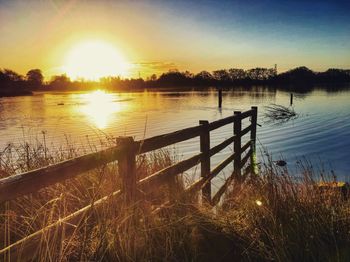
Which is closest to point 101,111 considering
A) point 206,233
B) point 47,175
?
point 206,233

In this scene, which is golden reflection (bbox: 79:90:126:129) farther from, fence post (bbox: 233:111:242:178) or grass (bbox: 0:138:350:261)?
grass (bbox: 0:138:350:261)

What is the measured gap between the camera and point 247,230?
3.75 metres

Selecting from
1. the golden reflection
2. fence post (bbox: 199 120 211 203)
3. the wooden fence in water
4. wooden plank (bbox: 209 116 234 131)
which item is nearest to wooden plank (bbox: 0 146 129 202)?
the wooden fence in water

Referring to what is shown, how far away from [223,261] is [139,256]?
1058 mm

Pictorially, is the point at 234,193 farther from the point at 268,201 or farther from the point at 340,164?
the point at 340,164

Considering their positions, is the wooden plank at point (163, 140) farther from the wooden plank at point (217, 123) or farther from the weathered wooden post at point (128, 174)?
the wooden plank at point (217, 123)

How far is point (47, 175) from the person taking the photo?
2.57m

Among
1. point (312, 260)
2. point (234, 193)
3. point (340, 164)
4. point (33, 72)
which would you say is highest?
point (33, 72)

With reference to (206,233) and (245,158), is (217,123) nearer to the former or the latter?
(245,158)

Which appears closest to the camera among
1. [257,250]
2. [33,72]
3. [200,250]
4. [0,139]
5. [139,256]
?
[139,256]

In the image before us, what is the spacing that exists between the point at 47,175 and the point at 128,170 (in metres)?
1.27

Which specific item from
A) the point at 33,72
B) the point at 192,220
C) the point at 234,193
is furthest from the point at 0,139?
the point at 33,72

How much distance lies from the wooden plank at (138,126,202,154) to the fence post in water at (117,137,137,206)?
0.67 feet

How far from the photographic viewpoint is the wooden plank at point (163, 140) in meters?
4.07
